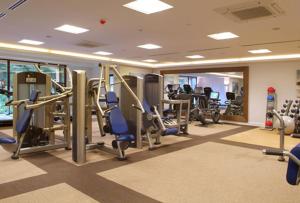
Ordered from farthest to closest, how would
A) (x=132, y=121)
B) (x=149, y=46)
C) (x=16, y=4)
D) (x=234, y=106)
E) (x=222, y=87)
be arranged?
(x=222, y=87)
(x=234, y=106)
(x=149, y=46)
(x=132, y=121)
(x=16, y=4)

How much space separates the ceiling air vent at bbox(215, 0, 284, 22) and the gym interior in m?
0.03

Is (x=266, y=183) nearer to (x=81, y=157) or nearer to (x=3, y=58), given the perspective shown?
(x=81, y=157)

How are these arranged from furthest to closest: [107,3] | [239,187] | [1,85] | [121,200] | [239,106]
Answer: [239,106] → [1,85] → [107,3] → [239,187] → [121,200]

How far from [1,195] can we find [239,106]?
9.66m

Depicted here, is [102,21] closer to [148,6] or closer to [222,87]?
[148,6]

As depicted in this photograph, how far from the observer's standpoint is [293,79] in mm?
8711

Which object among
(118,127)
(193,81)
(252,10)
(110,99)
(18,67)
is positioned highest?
(252,10)

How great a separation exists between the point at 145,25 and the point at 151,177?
10.2 feet

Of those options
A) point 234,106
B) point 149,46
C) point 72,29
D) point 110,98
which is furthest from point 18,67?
point 234,106

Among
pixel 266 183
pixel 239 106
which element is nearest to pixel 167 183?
pixel 266 183

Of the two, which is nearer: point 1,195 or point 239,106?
point 1,195

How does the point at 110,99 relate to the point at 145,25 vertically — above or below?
below

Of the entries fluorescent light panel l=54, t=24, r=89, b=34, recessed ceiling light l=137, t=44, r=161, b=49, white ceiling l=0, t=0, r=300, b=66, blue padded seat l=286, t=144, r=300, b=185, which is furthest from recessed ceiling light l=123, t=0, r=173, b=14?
recessed ceiling light l=137, t=44, r=161, b=49

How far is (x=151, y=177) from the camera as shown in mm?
3543
